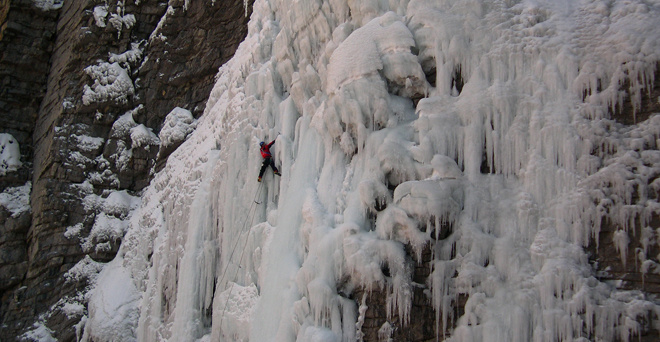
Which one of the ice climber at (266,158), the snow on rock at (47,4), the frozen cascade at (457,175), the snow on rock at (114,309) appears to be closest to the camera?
the frozen cascade at (457,175)

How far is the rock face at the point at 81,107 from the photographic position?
41.3ft

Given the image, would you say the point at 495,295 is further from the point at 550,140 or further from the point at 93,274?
the point at 93,274

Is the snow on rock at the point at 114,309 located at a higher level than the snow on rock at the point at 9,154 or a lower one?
lower

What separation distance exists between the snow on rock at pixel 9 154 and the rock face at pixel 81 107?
0.46 feet

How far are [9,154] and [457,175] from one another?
12.4m

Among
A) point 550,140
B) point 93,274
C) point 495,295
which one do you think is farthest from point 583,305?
point 93,274

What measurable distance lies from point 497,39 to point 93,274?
31.9 ft

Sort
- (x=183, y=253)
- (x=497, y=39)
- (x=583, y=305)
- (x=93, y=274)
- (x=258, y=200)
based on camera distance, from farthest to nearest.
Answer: (x=93, y=274), (x=183, y=253), (x=258, y=200), (x=497, y=39), (x=583, y=305)

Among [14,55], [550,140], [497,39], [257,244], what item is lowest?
[257,244]

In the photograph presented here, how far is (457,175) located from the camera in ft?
20.2

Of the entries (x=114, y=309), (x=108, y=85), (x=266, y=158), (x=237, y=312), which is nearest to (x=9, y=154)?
(x=108, y=85)

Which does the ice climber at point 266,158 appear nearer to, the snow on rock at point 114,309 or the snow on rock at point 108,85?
the snow on rock at point 114,309

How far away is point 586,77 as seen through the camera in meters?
5.84

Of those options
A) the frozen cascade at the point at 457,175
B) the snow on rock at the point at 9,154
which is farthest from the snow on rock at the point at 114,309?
the snow on rock at the point at 9,154
